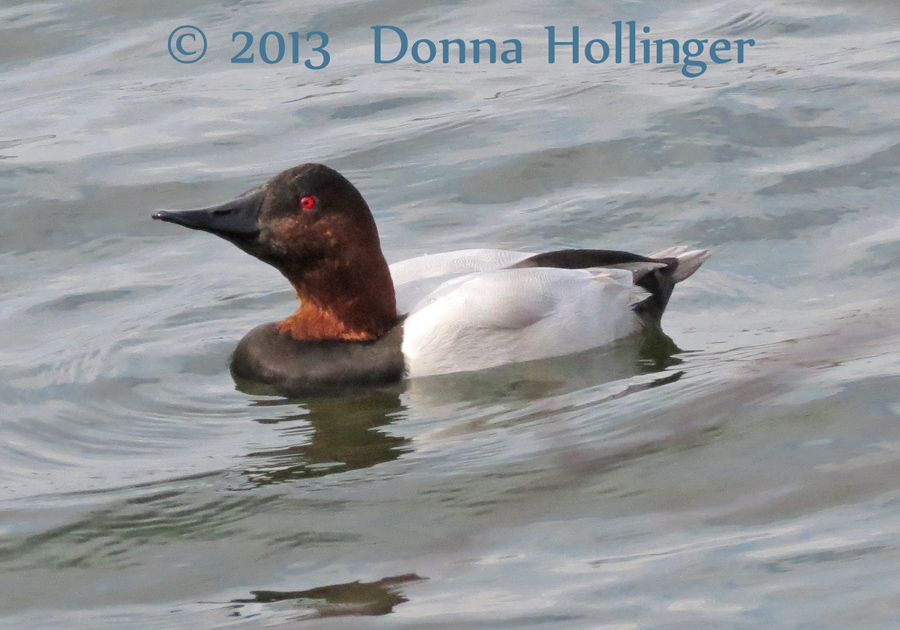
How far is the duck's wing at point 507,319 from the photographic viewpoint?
6.54 m

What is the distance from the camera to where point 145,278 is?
800 centimetres

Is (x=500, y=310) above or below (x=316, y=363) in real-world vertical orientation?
above

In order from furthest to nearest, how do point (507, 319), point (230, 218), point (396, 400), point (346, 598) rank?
point (507, 319)
point (230, 218)
point (396, 400)
point (346, 598)

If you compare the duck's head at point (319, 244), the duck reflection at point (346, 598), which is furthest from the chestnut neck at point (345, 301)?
the duck reflection at point (346, 598)

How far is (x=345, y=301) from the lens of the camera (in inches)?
264

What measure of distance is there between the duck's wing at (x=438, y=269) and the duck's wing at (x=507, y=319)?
0.29ft

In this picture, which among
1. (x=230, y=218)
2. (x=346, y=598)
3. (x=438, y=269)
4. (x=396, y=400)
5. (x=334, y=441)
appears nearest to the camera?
(x=346, y=598)

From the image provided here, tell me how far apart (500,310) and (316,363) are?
885mm

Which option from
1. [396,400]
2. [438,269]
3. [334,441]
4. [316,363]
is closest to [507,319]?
[438,269]

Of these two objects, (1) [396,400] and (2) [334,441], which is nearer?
(2) [334,441]

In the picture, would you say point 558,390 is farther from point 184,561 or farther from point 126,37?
point 126,37

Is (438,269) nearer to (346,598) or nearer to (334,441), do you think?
(334,441)

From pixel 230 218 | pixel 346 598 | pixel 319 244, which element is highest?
pixel 230 218

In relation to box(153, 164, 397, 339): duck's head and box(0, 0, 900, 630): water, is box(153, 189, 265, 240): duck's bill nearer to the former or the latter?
box(153, 164, 397, 339): duck's head
